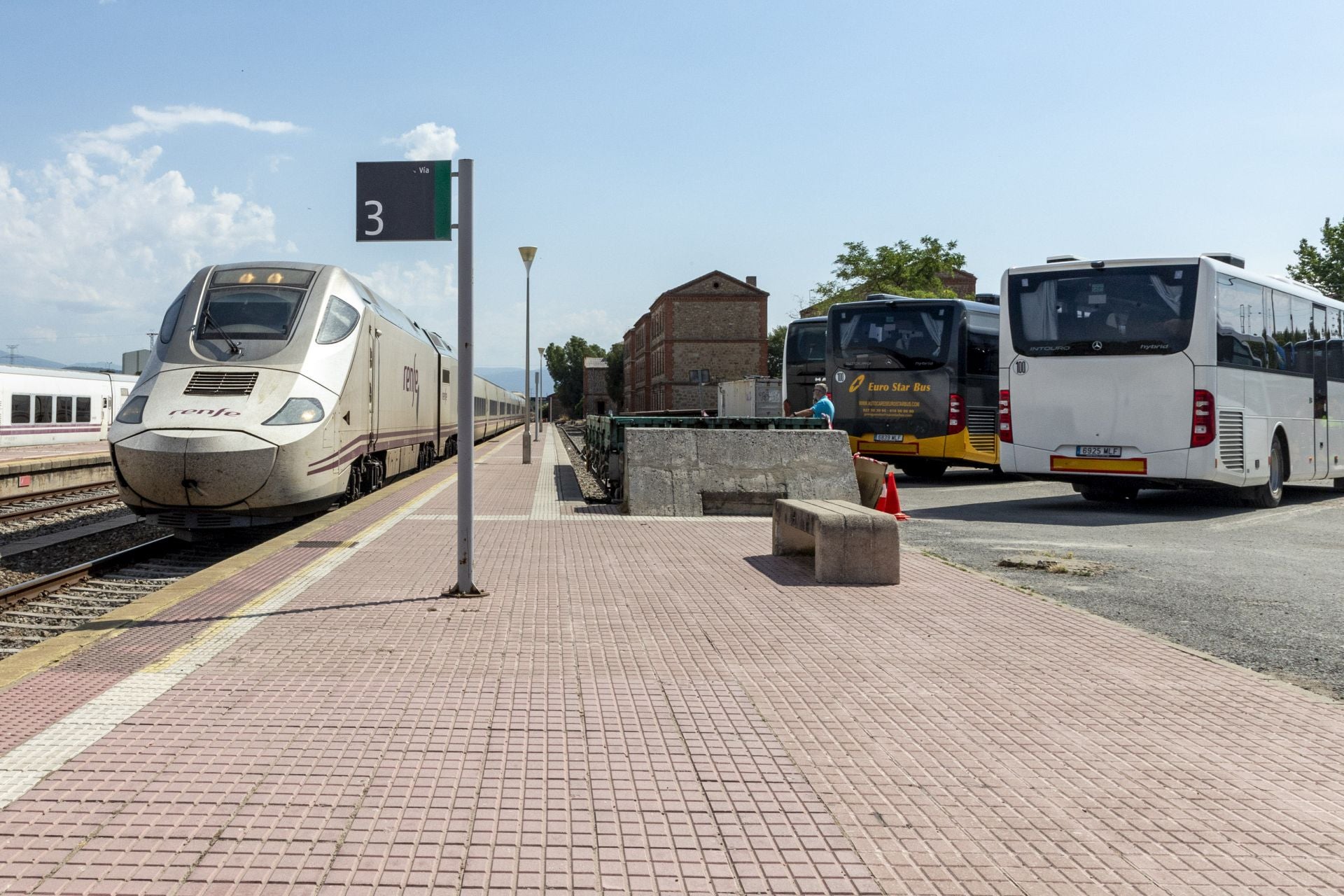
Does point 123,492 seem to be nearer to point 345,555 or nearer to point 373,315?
point 345,555

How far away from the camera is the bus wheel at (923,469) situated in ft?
68.0

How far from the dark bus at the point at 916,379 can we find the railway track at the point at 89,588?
1180 centimetres

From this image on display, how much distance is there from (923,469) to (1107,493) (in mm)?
5918

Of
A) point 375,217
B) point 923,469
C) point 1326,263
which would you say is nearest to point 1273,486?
point 923,469

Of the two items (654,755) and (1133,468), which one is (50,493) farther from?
(654,755)

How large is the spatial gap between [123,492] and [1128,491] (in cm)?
1411

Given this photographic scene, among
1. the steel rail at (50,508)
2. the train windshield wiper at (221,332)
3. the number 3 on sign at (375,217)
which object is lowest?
the steel rail at (50,508)

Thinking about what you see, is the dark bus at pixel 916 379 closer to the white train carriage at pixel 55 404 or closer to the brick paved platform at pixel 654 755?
the brick paved platform at pixel 654 755

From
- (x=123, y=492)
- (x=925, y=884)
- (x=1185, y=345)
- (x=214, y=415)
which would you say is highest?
(x=1185, y=345)

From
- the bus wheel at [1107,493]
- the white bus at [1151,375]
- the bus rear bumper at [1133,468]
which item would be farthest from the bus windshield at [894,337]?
the bus rear bumper at [1133,468]

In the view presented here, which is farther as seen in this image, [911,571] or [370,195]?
[911,571]

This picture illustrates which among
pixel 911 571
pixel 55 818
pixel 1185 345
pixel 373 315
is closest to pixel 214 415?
pixel 373 315

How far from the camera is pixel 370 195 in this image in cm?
736

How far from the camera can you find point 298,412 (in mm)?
10695
